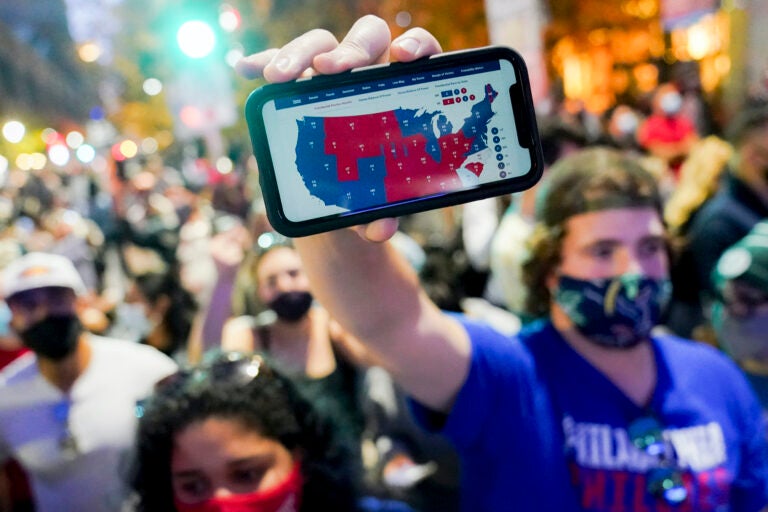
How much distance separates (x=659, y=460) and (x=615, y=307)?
1.33 ft

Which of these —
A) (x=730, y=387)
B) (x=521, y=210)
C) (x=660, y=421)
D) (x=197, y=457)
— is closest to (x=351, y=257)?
(x=197, y=457)

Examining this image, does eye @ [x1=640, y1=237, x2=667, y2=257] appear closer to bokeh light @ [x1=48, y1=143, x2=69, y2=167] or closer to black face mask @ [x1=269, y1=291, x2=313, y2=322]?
black face mask @ [x1=269, y1=291, x2=313, y2=322]

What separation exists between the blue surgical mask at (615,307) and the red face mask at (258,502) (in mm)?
918

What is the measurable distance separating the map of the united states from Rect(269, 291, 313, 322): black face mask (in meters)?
1.78

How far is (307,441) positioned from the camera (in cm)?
185

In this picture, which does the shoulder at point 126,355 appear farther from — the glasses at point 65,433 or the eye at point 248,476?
the eye at point 248,476

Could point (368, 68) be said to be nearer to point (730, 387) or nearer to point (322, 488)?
point (322, 488)

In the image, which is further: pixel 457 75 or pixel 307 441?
pixel 307 441

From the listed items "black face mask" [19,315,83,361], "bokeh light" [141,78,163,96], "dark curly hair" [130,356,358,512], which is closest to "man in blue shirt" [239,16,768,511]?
"dark curly hair" [130,356,358,512]

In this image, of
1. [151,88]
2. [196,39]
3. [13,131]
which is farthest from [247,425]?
[13,131]

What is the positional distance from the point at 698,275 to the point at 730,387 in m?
1.53

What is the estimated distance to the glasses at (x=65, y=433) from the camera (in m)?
2.53

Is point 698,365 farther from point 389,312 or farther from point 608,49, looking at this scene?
point 608,49

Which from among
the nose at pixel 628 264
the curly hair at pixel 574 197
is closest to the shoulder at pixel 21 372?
the curly hair at pixel 574 197
